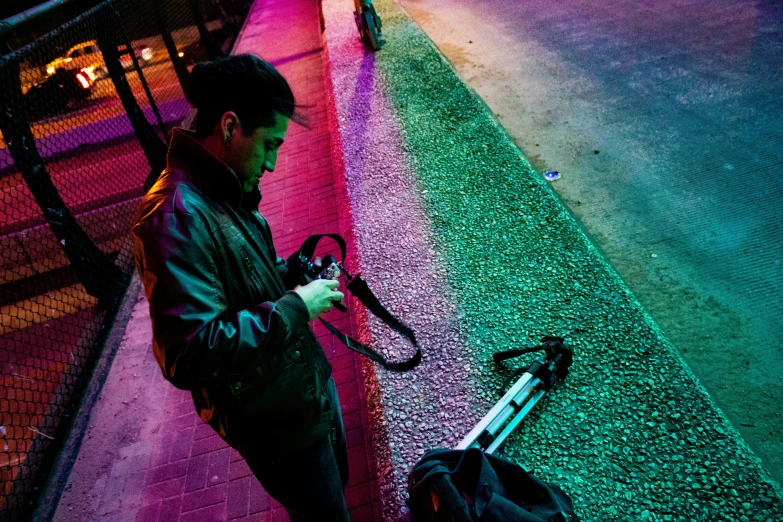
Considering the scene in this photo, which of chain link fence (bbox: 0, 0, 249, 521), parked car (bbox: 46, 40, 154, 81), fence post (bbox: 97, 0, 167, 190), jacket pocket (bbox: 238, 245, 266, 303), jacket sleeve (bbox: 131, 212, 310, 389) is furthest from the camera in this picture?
parked car (bbox: 46, 40, 154, 81)

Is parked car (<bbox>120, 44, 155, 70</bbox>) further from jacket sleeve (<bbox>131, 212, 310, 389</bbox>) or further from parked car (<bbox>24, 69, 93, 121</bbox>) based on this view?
jacket sleeve (<bbox>131, 212, 310, 389</bbox>)

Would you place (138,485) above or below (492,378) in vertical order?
below

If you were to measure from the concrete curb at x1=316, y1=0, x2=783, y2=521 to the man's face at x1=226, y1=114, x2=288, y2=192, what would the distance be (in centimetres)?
150

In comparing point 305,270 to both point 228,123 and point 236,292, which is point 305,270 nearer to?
point 236,292

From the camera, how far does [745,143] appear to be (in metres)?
4.32

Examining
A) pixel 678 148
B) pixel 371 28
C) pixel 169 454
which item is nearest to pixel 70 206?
pixel 371 28

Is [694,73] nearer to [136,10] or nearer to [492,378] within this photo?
[492,378]

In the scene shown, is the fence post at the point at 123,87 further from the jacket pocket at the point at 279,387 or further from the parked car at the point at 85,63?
the jacket pocket at the point at 279,387

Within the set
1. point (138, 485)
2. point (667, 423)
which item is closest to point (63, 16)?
point (138, 485)

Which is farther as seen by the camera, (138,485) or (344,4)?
(344,4)

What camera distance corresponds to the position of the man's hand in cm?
151

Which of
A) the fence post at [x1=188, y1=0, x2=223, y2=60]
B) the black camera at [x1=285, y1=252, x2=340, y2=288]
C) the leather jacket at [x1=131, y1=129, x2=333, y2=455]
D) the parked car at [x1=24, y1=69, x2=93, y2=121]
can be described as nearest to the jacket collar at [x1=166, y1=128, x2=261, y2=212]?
the leather jacket at [x1=131, y1=129, x2=333, y2=455]

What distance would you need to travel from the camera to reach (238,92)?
4.45 feet

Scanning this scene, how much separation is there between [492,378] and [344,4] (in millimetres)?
9489
